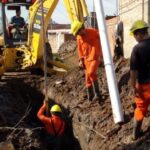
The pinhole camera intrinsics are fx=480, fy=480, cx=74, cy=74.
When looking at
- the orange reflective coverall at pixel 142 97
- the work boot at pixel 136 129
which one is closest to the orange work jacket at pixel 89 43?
the work boot at pixel 136 129

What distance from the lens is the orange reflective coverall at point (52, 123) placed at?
10.9 meters

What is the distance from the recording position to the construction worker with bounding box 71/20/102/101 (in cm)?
1098

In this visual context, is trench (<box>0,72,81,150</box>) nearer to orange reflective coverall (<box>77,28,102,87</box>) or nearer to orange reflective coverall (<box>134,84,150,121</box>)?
orange reflective coverall (<box>77,28,102,87</box>)

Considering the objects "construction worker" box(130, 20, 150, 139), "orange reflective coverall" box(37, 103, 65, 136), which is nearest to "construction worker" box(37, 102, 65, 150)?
"orange reflective coverall" box(37, 103, 65, 136)

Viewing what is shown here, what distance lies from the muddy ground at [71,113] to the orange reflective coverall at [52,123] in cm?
24

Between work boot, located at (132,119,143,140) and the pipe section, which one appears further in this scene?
the pipe section

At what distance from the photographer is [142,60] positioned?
318 inches

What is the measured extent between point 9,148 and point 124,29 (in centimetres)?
791

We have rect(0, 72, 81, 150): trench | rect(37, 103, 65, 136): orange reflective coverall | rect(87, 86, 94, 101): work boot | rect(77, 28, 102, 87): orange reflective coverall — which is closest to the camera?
rect(0, 72, 81, 150): trench

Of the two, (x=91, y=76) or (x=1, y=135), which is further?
(x=91, y=76)

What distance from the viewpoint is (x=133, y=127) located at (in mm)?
8992

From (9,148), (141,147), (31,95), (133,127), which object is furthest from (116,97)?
(31,95)

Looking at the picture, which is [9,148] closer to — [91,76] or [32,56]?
[91,76]

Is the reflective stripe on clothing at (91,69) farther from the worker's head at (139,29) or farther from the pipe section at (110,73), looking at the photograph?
the worker's head at (139,29)
